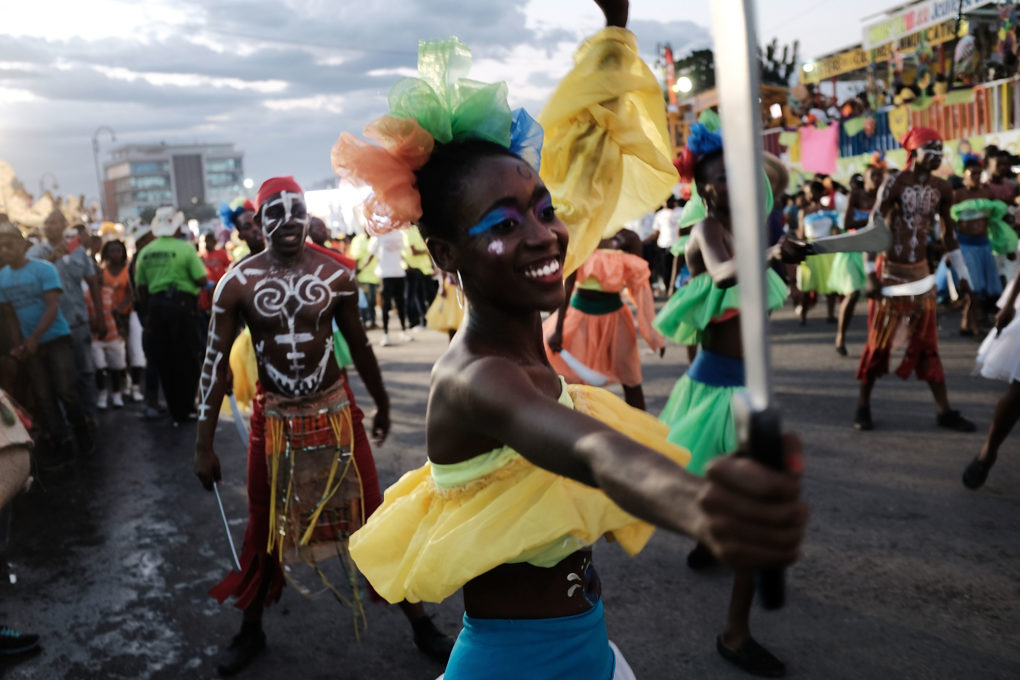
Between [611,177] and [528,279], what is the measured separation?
2.18 ft

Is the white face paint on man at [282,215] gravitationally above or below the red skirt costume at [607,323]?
above

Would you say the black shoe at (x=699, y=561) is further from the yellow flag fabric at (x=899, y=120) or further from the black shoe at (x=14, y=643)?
the yellow flag fabric at (x=899, y=120)

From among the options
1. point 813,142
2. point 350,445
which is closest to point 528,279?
point 350,445

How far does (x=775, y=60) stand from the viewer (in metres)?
48.6

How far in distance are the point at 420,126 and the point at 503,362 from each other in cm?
61

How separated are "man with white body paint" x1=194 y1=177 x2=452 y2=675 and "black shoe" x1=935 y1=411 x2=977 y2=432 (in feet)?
15.3

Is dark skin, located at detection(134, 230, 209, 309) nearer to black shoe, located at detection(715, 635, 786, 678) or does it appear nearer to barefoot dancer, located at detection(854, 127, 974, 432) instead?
barefoot dancer, located at detection(854, 127, 974, 432)

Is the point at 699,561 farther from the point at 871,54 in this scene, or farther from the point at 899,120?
the point at 871,54

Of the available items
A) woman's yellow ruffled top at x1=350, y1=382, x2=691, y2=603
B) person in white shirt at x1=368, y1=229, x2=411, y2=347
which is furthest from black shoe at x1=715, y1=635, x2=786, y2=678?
person in white shirt at x1=368, y1=229, x2=411, y2=347

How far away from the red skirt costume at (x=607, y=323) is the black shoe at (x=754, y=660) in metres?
3.07

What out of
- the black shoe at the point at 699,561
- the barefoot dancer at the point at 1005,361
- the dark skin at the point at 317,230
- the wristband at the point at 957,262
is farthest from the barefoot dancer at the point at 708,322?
the dark skin at the point at 317,230

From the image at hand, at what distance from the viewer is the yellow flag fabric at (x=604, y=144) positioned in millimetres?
2207

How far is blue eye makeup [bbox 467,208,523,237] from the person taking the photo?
1.83m

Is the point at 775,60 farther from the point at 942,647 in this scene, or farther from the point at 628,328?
the point at 942,647
